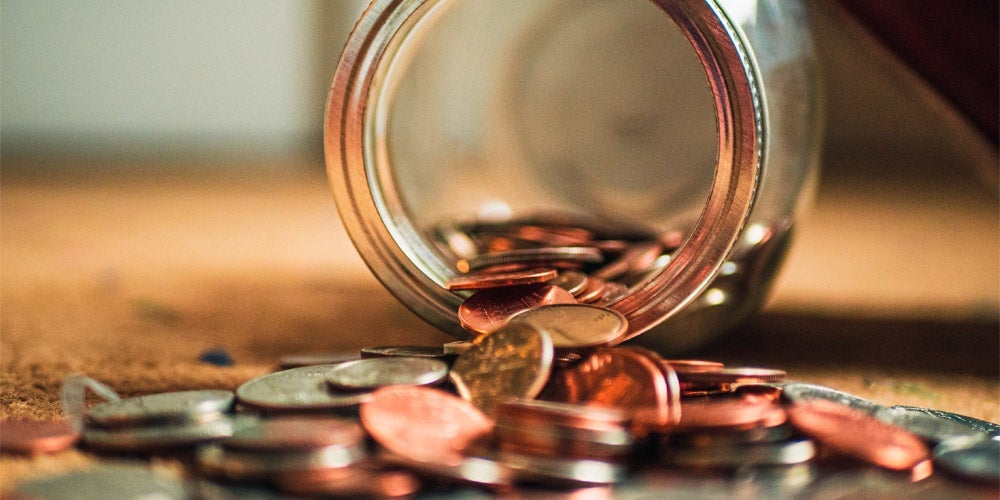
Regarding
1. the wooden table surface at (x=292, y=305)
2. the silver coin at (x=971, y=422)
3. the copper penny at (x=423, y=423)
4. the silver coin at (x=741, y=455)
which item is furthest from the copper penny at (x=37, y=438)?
the silver coin at (x=971, y=422)

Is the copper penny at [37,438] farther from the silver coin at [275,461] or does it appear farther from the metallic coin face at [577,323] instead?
the metallic coin face at [577,323]

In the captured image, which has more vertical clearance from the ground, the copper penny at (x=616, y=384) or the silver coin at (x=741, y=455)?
the copper penny at (x=616, y=384)

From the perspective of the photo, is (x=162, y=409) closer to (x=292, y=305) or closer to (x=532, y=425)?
(x=532, y=425)

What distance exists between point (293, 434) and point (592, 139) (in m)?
1.06

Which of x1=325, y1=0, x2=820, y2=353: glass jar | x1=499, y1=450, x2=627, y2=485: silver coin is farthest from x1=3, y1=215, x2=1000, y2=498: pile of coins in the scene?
x1=325, y1=0, x2=820, y2=353: glass jar

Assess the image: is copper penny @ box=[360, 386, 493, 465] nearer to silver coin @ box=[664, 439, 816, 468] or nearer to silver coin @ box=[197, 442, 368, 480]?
silver coin @ box=[197, 442, 368, 480]

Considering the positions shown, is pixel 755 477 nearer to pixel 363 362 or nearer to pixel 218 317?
pixel 363 362

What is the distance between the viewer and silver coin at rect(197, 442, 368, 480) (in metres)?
0.59

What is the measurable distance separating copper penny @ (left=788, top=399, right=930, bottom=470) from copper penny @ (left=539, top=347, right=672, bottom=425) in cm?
11

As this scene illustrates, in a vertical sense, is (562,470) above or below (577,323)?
below

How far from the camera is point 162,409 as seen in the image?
2.25 feet

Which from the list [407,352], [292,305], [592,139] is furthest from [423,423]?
[592,139]

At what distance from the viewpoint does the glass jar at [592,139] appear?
2.71 feet

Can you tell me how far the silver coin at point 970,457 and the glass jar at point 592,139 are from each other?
9.5 inches
